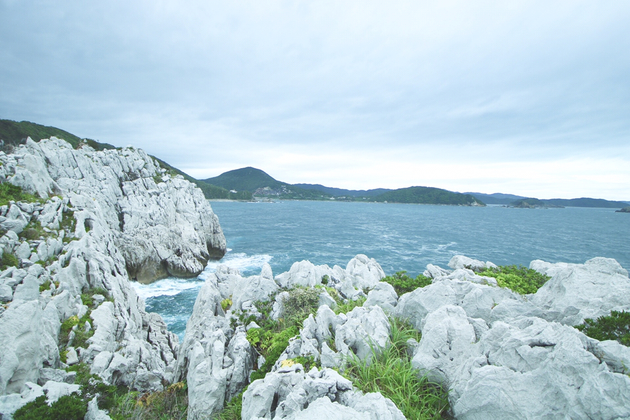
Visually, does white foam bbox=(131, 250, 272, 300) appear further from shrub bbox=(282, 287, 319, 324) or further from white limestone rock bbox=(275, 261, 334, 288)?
shrub bbox=(282, 287, 319, 324)

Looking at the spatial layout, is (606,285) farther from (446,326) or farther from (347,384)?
Answer: (347,384)

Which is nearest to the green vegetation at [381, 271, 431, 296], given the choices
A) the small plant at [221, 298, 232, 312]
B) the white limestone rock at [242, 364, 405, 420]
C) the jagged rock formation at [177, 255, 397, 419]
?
the jagged rock formation at [177, 255, 397, 419]

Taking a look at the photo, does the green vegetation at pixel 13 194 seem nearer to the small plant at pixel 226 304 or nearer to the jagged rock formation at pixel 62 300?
the jagged rock formation at pixel 62 300

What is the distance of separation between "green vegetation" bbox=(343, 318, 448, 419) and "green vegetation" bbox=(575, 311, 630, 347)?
4.37 m

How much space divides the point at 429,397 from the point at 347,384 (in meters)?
2.59

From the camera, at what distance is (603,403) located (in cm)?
503

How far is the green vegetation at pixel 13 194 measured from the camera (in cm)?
2070

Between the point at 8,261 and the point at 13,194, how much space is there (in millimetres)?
10040

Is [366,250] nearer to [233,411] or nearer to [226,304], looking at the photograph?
[226,304]

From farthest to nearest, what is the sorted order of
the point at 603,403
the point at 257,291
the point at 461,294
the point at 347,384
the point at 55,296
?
the point at 257,291 < the point at 55,296 < the point at 461,294 < the point at 347,384 < the point at 603,403

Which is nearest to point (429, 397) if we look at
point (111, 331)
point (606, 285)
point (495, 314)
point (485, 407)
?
point (485, 407)

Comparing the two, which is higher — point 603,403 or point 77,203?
point 77,203

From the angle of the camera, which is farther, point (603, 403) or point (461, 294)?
point (461, 294)

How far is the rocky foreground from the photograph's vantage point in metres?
6.00
